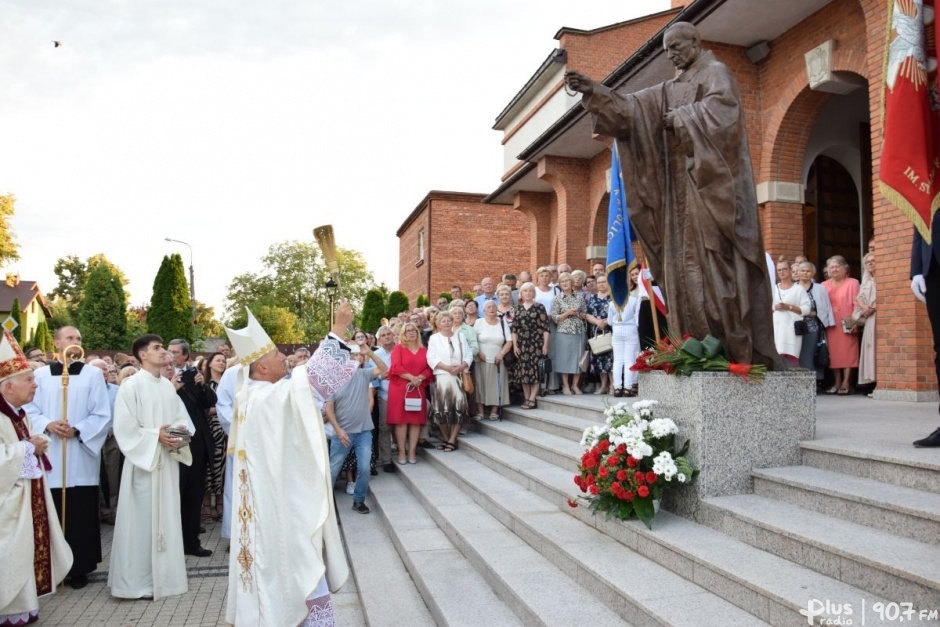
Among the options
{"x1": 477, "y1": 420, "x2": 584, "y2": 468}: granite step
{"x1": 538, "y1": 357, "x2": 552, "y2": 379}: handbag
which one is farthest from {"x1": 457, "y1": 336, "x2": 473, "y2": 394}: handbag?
{"x1": 538, "y1": 357, "x2": 552, "y2": 379}: handbag

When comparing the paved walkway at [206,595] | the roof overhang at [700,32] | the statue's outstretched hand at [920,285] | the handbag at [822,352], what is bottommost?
the paved walkway at [206,595]

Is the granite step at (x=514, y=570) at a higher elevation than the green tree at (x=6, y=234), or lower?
lower

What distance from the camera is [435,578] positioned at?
516 cm

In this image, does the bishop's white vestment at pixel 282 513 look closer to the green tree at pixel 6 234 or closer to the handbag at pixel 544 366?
the handbag at pixel 544 366

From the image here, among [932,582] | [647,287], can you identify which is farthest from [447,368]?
[932,582]

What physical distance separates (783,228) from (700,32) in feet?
11.2

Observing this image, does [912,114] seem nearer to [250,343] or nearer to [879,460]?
[879,460]

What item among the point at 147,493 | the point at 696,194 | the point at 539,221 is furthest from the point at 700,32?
the point at 539,221

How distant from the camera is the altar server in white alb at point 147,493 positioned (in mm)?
5840

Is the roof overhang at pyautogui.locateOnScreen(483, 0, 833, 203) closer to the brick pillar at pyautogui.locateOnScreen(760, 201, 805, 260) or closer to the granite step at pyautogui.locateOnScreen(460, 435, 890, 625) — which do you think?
the brick pillar at pyautogui.locateOnScreen(760, 201, 805, 260)

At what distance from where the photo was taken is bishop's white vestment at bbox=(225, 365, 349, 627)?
4152mm

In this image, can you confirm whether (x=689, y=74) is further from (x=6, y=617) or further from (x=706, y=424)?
(x=6, y=617)

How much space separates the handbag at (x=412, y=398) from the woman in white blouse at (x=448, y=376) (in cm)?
33

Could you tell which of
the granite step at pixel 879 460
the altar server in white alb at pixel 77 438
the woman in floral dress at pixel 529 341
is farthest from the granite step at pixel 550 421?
the altar server in white alb at pixel 77 438
